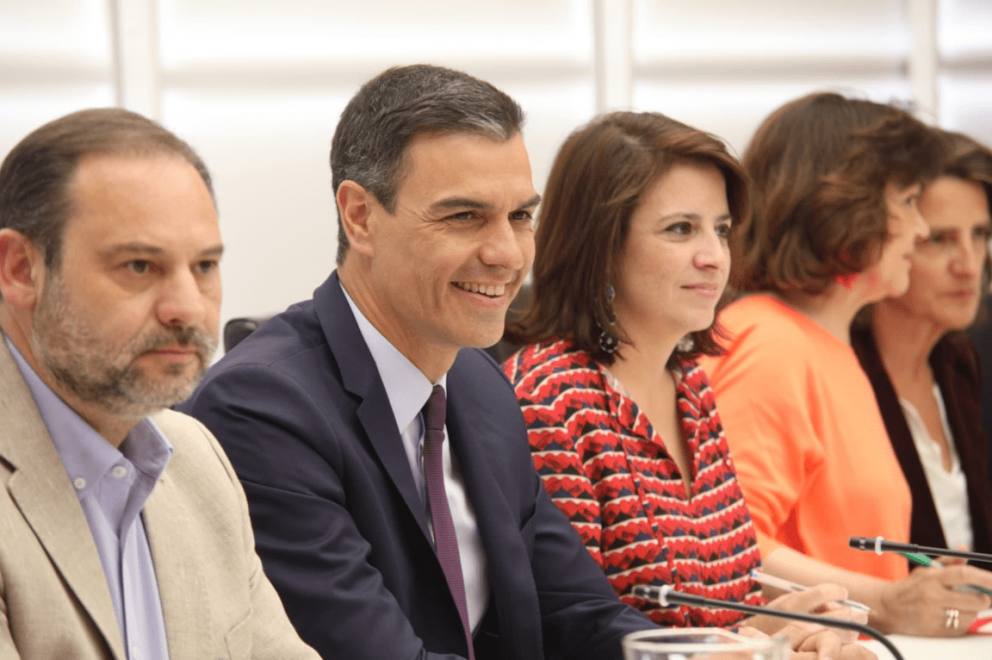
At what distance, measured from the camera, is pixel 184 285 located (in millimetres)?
1167

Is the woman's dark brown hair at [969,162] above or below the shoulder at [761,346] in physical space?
above

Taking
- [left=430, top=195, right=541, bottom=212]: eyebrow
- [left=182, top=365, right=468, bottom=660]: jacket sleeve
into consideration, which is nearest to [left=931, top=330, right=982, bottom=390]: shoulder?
[left=430, top=195, right=541, bottom=212]: eyebrow

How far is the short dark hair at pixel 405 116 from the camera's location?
163cm

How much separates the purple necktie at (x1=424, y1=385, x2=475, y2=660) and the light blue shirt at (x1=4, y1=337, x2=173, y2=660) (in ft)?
1.43

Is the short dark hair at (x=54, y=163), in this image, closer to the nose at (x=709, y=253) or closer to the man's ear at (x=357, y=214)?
the man's ear at (x=357, y=214)

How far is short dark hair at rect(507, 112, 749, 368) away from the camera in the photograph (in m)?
2.10

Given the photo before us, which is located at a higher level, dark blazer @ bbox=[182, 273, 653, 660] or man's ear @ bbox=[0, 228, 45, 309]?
man's ear @ bbox=[0, 228, 45, 309]

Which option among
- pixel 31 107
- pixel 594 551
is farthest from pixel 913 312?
pixel 31 107

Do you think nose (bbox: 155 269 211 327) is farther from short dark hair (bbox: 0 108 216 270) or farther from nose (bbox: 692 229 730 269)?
nose (bbox: 692 229 730 269)

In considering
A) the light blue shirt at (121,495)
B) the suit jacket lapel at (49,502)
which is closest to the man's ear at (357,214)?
the light blue shirt at (121,495)

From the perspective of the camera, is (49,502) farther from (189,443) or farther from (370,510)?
(370,510)

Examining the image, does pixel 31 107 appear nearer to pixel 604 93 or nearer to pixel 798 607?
pixel 604 93

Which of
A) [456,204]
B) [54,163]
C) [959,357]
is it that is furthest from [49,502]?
Result: [959,357]

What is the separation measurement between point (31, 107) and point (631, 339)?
5.59ft
